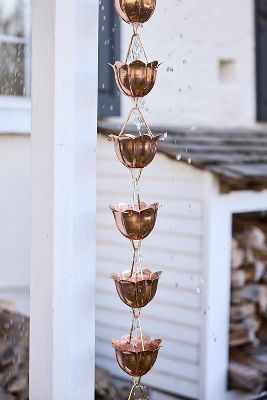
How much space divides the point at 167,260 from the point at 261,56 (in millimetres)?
2325

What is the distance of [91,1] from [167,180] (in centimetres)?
304

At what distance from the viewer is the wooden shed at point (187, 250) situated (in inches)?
186

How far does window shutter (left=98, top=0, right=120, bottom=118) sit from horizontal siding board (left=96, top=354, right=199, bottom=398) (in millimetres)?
1712

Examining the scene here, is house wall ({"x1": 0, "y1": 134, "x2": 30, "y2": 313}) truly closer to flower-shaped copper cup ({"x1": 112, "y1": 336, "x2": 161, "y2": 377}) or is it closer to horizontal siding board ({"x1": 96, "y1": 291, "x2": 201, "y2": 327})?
horizontal siding board ({"x1": 96, "y1": 291, "x2": 201, "y2": 327})

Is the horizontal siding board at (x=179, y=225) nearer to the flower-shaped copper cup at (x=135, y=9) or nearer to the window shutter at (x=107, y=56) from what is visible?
the window shutter at (x=107, y=56)

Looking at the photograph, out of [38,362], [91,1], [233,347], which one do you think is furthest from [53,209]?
[233,347]

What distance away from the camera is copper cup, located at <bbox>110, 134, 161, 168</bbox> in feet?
5.32

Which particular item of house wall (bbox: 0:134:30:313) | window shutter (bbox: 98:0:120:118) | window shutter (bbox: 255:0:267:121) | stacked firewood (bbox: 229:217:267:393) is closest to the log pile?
house wall (bbox: 0:134:30:313)

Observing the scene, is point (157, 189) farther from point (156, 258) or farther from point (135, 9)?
point (135, 9)

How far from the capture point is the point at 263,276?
5461 mm

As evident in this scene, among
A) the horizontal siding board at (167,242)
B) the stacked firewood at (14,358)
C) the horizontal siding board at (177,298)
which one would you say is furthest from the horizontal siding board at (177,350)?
the stacked firewood at (14,358)

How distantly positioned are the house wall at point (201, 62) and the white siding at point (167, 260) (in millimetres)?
605

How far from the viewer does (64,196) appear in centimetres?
185

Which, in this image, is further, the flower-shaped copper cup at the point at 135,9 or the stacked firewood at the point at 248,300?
the stacked firewood at the point at 248,300
